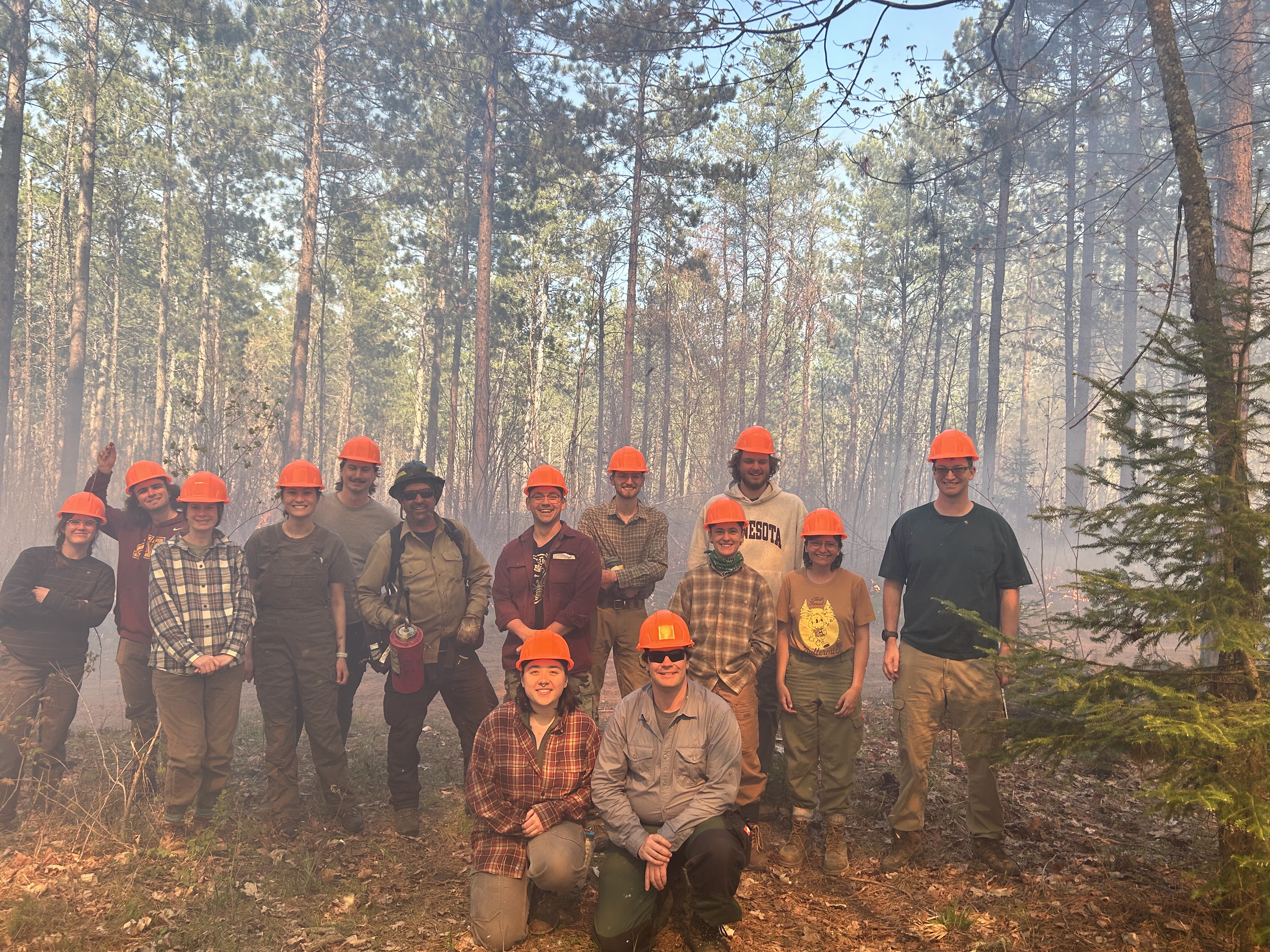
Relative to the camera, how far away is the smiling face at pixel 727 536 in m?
4.96

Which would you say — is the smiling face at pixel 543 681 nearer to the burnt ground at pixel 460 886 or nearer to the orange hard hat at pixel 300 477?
the burnt ground at pixel 460 886

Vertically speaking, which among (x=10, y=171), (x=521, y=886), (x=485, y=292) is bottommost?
(x=521, y=886)

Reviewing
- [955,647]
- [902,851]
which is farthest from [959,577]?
[902,851]

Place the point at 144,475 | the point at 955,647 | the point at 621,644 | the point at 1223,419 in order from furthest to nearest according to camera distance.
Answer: the point at 144,475 < the point at 621,644 < the point at 955,647 < the point at 1223,419

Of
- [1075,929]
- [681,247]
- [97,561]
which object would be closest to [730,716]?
[1075,929]

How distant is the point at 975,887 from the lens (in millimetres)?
4484

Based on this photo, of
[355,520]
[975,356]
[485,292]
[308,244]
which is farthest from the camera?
[975,356]

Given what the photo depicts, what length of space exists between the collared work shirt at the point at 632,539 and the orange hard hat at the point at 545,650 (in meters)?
1.60

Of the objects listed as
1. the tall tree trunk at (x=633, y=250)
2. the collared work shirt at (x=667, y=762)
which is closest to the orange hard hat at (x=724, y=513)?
the collared work shirt at (x=667, y=762)

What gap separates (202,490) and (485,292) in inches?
624

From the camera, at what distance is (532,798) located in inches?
163

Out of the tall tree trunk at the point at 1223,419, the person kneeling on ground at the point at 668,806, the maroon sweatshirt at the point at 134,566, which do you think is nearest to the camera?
the tall tree trunk at the point at 1223,419

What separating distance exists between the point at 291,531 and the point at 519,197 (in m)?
20.0

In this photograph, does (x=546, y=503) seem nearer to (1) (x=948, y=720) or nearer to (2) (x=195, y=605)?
(2) (x=195, y=605)
